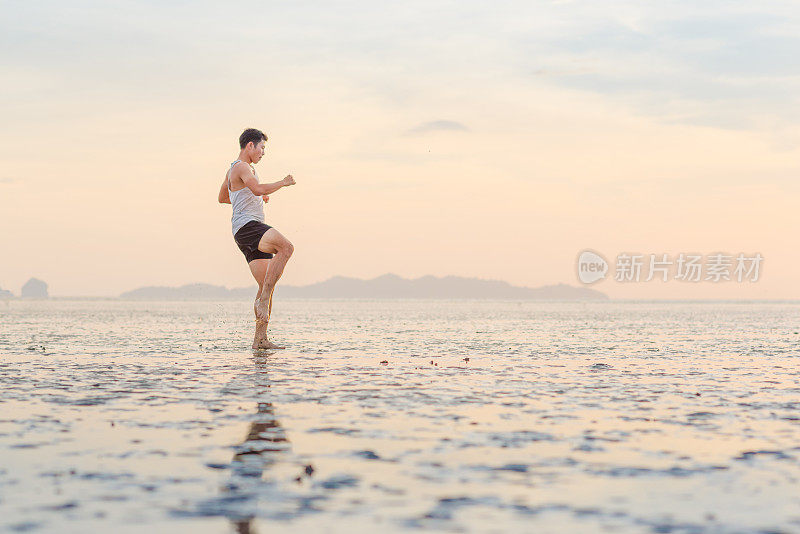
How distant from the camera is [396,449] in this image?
566 centimetres

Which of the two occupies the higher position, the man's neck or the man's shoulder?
the man's neck

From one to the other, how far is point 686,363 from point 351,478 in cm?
910

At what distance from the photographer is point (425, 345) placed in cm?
1711

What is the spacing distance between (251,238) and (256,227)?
0.19m

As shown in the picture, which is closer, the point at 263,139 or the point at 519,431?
the point at 519,431

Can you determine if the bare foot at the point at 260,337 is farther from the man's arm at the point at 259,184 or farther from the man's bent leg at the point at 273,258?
the man's arm at the point at 259,184

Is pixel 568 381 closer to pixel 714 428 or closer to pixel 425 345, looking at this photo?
pixel 714 428

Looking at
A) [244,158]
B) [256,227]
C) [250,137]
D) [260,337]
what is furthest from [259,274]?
[250,137]

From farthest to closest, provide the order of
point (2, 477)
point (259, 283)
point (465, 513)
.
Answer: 1. point (259, 283)
2. point (2, 477)
3. point (465, 513)

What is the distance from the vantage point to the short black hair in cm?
1427

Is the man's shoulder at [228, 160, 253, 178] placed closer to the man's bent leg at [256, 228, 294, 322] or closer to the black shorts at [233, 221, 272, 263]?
the black shorts at [233, 221, 272, 263]

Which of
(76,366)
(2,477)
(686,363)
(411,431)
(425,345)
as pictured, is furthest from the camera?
(425,345)

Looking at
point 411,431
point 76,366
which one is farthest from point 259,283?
point 411,431

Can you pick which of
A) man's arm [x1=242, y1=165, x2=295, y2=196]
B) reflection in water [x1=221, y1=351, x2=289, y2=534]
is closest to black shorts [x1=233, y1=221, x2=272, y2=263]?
man's arm [x1=242, y1=165, x2=295, y2=196]
